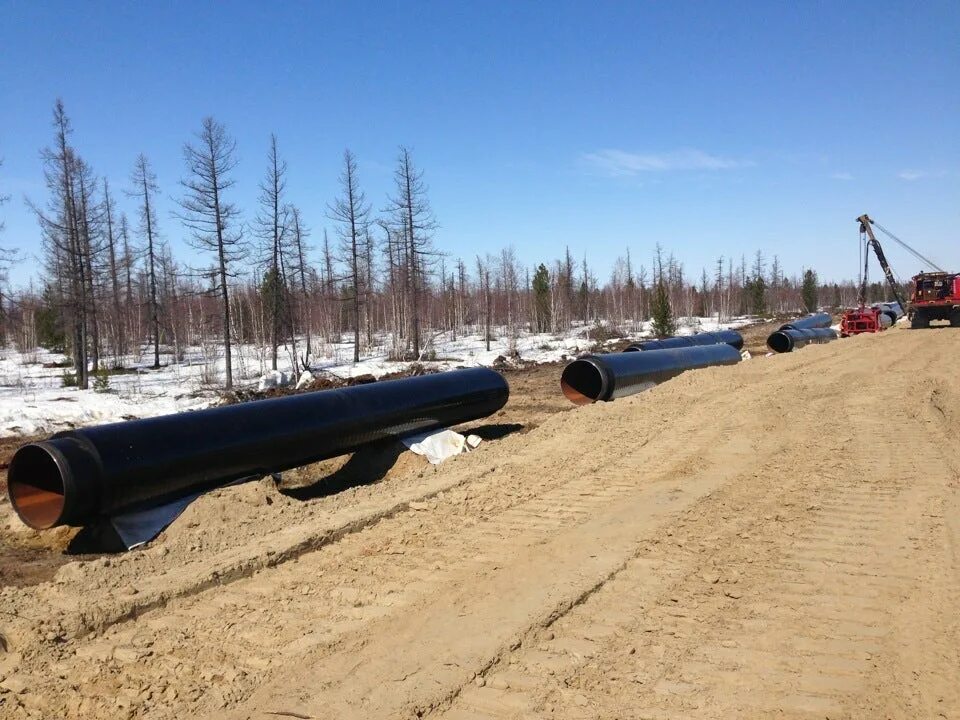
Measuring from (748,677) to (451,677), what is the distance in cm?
167

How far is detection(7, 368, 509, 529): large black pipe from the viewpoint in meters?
6.83

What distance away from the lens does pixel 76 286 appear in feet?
74.1

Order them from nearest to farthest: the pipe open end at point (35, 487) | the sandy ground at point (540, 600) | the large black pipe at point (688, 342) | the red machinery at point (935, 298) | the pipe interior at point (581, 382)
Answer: the sandy ground at point (540, 600)
the pipe open end at point (35, 487)
the pipe interior at point (581, 382)
the large black pipe at point (688, 342)
the red machinery at point (935, 298)

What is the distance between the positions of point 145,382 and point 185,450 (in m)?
18.5

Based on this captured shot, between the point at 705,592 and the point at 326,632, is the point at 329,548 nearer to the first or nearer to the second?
the point at 326,632

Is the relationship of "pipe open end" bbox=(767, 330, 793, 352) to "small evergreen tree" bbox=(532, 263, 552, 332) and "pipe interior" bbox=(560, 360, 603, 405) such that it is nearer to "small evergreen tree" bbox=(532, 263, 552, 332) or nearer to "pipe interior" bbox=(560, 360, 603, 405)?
"pipe interior" bbox=(560, 360, 603, 405)

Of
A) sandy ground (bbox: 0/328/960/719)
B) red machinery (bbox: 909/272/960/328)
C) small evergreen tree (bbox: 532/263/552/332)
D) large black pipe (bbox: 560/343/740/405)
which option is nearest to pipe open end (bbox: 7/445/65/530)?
sandy ground (bbox: 0/328/960/719)

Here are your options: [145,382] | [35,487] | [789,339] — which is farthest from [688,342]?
[35,487]

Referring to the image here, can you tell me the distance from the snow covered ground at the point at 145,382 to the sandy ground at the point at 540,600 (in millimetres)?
10717

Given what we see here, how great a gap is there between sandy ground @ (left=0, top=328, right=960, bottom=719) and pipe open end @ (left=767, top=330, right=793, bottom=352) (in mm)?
20076

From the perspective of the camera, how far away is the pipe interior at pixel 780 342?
27638 millimetres

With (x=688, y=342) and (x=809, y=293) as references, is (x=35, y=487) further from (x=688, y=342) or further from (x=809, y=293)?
(x=809, y=293)

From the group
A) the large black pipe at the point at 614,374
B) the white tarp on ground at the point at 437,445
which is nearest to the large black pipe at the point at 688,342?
the large black pipe at the point at 614,374

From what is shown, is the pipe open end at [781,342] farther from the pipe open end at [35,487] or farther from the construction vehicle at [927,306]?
the pipe open end at [35,487]
